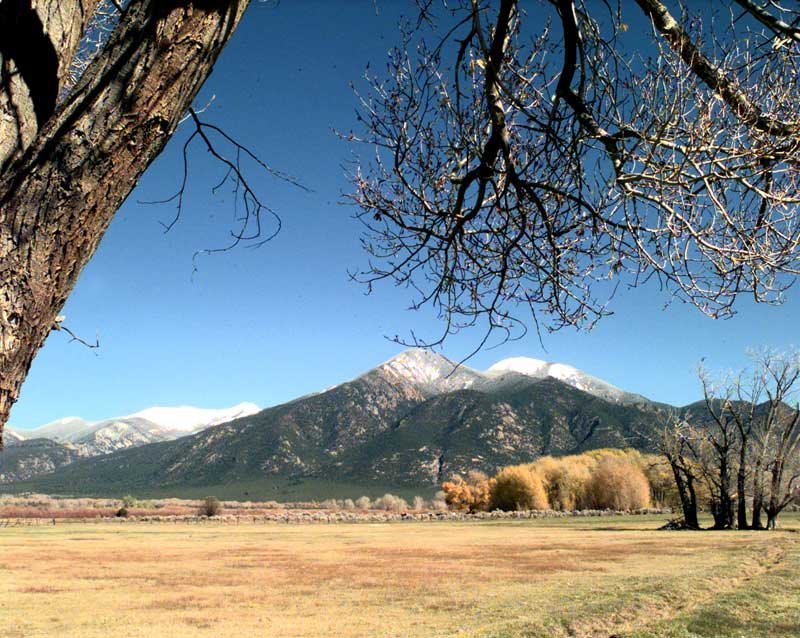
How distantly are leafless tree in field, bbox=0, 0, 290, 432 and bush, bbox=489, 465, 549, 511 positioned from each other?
109 m

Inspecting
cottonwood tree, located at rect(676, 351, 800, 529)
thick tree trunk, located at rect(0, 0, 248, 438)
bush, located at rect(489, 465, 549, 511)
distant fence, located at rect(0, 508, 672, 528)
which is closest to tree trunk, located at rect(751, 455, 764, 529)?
cottonwood tree, located at rect(676, 351, 800, 529)

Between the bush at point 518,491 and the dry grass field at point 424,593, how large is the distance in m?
71.8

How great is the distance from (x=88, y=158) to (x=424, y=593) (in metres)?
20.1

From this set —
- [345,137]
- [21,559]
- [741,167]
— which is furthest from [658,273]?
[21,559]

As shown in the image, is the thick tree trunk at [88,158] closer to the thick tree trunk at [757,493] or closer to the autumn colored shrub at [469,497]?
the thick tree trunk at [757,493]

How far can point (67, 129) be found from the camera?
1.95m

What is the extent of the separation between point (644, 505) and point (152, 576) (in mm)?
88199

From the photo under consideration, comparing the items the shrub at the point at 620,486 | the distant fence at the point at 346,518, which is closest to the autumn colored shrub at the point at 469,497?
the distant fence at the point at 346,518

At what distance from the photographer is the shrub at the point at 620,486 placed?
96.4 m

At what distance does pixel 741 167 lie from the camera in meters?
3.57

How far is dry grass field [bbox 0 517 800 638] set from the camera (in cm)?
1332

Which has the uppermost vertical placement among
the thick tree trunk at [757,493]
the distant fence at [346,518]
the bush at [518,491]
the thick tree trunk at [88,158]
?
the thick tree trunk at [88,158]

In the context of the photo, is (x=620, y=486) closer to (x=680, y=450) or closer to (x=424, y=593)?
(x=680, y=450)

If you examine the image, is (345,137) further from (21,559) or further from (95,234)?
(21,559)
